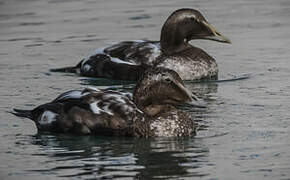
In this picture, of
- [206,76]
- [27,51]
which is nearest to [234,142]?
[206,76]

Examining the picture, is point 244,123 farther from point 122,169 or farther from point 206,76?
point 206,76

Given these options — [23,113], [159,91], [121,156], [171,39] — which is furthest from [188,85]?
[121,156]

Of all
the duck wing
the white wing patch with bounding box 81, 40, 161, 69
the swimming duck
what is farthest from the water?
the duck wing

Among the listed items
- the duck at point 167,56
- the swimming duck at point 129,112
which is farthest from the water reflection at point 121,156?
the duck at point 167,56

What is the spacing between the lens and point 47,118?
1062 cm

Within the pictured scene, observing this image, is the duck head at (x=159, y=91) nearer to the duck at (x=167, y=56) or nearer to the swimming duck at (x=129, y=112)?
the swimming duck at (x=129, y=112)

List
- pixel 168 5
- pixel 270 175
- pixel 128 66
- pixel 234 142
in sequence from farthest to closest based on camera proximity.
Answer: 1. pixel 168 5
2. pixel 128 66
3. pixel 234 142
4. pixel 270 175

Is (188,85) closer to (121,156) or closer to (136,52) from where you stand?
(136,52)

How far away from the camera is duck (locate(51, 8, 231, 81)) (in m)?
14.4

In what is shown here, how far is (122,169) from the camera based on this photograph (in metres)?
8.99

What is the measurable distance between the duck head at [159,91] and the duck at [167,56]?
359 cm

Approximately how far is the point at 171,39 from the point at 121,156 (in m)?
5.34

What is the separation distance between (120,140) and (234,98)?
2.48m

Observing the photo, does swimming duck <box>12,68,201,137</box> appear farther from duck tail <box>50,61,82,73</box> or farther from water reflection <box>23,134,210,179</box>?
duck tail <box>50,61,82,73</box>
